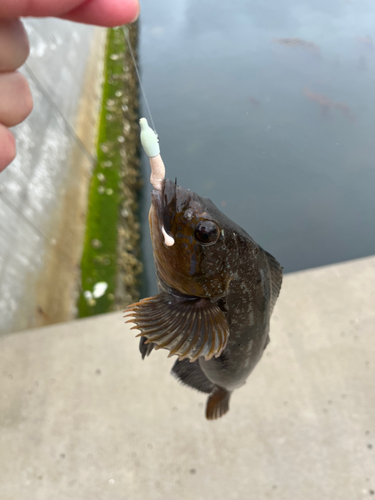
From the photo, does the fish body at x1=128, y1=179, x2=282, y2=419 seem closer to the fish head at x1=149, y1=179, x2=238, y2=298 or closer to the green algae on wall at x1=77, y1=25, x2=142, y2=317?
the fish head at x1=149, y1=179, x2=238, y2=298

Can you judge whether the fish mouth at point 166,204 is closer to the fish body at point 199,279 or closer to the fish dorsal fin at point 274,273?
the fish body at point 199,279

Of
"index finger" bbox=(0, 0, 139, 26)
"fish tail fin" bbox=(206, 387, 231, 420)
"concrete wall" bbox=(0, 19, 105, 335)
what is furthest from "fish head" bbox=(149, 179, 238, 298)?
"concrete wall" bbox=(0, 19, 105, 335)

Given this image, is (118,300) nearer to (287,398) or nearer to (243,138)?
(287,398)

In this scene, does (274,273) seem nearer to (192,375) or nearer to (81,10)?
(192,375)

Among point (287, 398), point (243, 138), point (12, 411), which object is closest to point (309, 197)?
point (243, 138)

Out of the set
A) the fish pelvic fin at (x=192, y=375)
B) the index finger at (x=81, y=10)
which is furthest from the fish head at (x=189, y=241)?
the fish pelvic fin at (x=192, y=375)

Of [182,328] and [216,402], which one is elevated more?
[182,328]

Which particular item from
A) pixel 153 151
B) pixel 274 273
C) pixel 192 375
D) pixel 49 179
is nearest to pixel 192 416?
pixel 192 375
